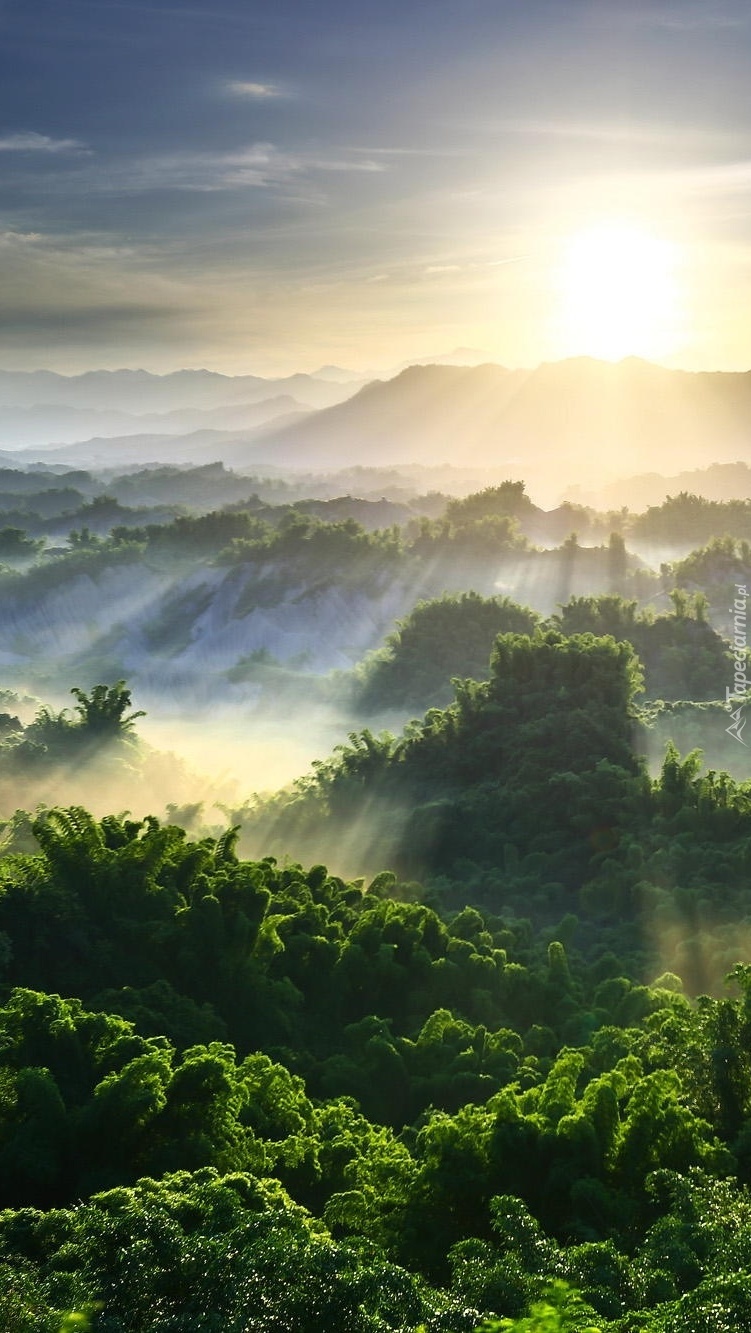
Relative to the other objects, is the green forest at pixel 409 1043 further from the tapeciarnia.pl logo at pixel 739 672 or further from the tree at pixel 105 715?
the tree at pixel 105 715

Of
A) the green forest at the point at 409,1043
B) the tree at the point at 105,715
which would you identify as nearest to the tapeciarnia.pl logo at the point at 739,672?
the green forest at the point at 409,1043

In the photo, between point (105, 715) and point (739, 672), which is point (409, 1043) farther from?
point (739, 672)

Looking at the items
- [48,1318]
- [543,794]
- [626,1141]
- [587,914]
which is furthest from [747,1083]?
[543,794]

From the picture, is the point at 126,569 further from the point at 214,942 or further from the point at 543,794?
the point at 214,942

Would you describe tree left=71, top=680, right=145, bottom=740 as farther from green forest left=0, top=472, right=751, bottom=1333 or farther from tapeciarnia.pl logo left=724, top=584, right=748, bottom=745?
tapeciarnia.pl logo left=724, top=584, right=748, bottom=745

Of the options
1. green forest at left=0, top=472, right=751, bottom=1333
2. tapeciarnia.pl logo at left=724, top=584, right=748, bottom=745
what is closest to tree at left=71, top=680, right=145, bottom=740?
green forest at left=0, top=472, right=751, bottom=1333

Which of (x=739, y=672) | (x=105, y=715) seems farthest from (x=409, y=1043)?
(x=739, y=672)
